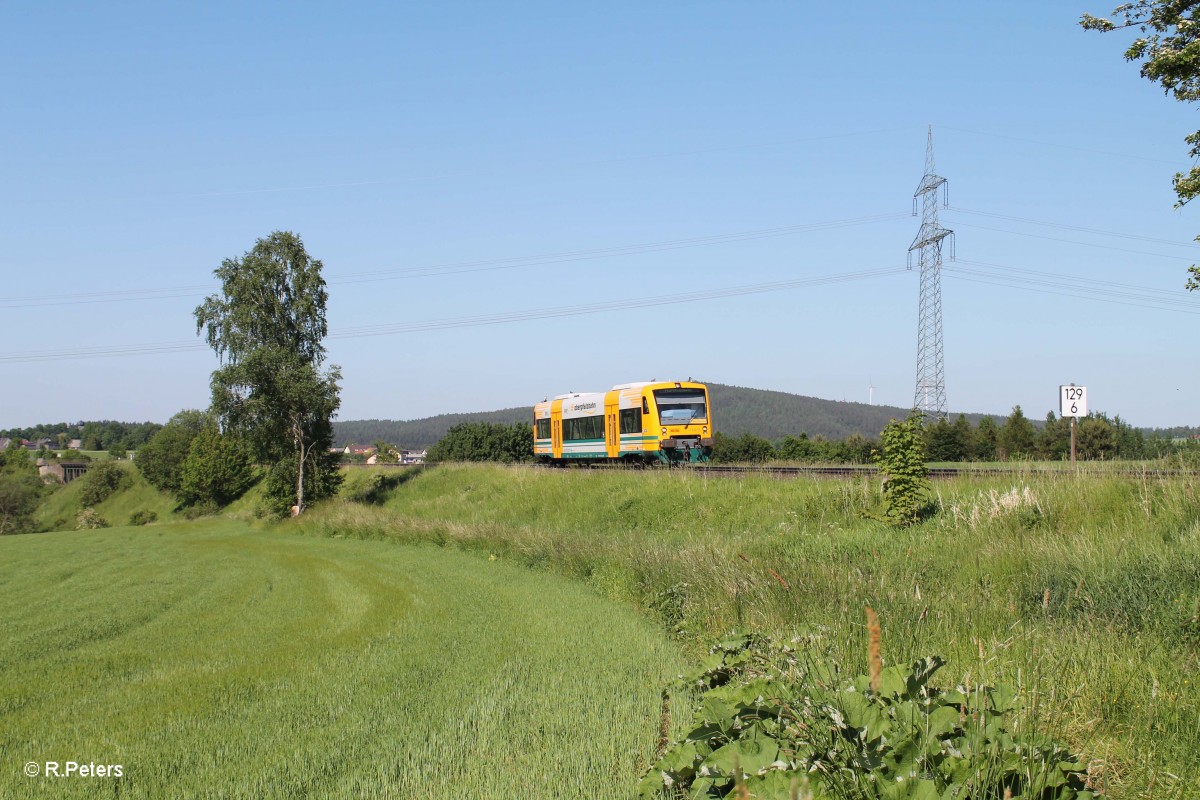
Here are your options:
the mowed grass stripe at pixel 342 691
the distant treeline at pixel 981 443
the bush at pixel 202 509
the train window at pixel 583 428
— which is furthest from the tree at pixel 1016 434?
the bush at pixel 202 509

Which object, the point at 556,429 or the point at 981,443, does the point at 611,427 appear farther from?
the point at 981,443

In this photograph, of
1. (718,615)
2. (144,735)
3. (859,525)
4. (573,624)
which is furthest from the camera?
(859,525)

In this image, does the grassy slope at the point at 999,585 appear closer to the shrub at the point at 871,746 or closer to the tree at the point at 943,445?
the shrub at the point at 871,746

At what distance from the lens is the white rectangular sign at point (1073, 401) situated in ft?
72.7

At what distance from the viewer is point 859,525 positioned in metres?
17.0

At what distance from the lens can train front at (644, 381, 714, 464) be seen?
34.7m

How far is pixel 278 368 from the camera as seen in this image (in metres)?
45.6

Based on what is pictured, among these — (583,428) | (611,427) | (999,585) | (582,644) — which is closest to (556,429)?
(583,428)

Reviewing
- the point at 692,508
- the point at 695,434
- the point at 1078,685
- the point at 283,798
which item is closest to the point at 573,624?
the point at 283,798

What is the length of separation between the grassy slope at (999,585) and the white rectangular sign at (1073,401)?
6609 millimetres

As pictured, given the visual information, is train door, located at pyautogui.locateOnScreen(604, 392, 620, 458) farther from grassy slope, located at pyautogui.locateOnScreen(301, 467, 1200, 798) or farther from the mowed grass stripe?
the mowed grass stripe

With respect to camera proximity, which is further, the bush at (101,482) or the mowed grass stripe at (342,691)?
the bush at (101,482)

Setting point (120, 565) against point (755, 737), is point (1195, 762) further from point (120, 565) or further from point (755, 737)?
point (120, 565)

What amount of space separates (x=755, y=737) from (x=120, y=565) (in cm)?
2724
